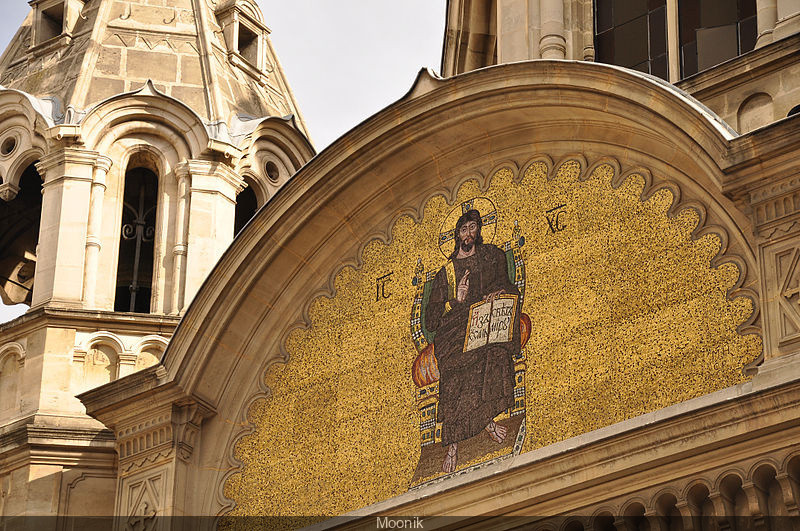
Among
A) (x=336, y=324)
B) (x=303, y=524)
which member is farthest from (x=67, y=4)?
(x=303, y=524)

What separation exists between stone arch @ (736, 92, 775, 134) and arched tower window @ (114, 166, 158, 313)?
26.7 ft

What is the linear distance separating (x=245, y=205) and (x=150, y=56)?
211 cm

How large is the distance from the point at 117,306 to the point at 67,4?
12.8ft

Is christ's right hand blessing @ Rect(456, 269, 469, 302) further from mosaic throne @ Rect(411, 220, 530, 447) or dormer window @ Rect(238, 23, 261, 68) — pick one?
dormer window @ Rect(238, 23, 261, 68)

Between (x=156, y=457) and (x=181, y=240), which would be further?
(x=181, y=240)

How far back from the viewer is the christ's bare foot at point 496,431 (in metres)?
14.9

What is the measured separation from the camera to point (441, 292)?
16109 millimetres

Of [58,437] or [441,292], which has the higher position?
[441,292]

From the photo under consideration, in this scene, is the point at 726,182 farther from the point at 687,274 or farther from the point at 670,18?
the point at 670,18

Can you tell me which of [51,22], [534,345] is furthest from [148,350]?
[534,345]

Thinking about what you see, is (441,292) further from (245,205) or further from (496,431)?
(245,205)

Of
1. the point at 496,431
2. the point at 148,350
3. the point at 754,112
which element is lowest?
the point at 496,431

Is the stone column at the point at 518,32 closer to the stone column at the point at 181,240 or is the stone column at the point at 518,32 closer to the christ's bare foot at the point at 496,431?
the stone column at the point at 181,240

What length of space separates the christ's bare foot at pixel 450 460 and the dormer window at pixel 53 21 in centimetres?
959
